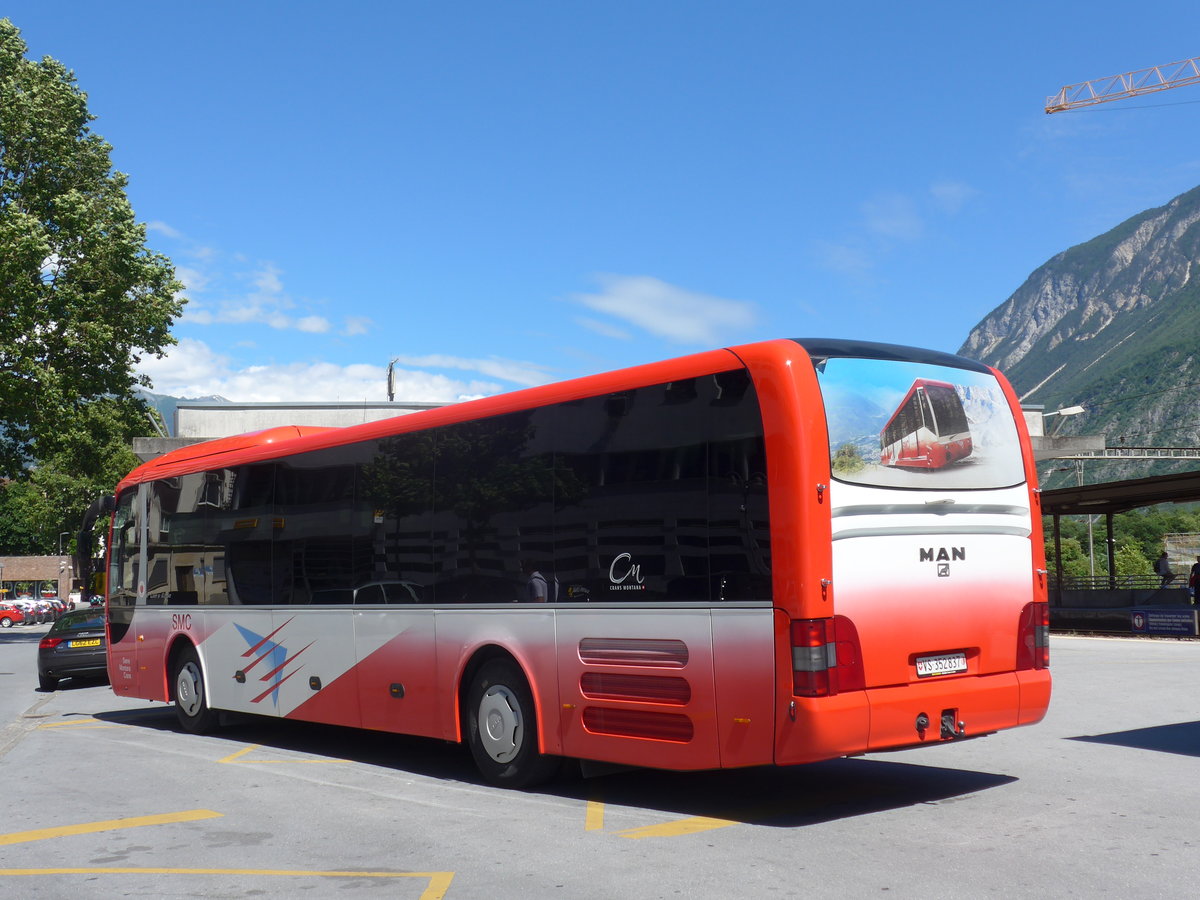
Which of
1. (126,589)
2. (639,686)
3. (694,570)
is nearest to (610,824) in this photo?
(639,686)

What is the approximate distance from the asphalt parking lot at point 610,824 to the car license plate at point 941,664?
898mm

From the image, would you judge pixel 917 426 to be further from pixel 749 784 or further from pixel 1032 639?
pixel 749 784

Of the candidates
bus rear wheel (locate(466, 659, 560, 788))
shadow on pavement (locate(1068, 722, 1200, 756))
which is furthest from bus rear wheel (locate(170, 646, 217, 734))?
shadow on pavement (locate(1068, 722, 1200, 756))

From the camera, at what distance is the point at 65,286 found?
109 feet

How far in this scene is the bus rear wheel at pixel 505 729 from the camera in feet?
30.8

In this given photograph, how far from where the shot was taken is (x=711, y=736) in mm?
7898

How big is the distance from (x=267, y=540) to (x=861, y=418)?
7075 mm

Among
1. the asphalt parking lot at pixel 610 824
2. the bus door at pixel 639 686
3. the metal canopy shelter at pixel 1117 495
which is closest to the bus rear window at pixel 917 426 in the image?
the bus door at pixel 639 686

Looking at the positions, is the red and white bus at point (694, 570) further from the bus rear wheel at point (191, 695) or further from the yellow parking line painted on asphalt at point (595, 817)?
the bus rear wheel at point (191, 695)

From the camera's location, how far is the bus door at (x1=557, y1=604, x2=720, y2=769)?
7973 millimetres

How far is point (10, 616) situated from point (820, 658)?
7523 cm

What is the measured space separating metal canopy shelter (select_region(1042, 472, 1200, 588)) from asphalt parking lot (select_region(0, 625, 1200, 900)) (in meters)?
17.0

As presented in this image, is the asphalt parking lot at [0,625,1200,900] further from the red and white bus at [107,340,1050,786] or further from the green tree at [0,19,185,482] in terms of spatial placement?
the green tree at [0,19,185,482]

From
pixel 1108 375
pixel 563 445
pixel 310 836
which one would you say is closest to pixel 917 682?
pixel 563 445
